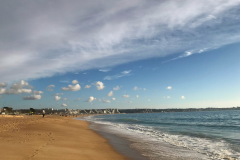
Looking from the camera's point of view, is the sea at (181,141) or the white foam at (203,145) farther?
the white foam at (203,145)

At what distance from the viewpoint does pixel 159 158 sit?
931cm

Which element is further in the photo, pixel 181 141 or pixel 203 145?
pixel 181 141

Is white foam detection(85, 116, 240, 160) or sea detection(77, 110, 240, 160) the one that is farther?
white foam detection(85, 116, 240, 160)

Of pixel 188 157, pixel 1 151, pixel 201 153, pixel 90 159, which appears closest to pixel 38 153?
pixel 1 151

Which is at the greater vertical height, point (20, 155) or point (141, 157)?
point (20, 155)

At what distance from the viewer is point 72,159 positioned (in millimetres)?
7520

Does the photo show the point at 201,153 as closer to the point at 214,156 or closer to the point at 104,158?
the point at 214,156

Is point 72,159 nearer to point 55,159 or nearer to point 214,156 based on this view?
point 55,159

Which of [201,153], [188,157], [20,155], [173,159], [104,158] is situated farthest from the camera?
[201,153]

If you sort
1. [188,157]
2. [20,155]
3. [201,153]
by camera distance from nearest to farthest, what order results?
[20,155] → [188,157] → [201,153]

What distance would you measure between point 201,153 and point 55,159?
938cm

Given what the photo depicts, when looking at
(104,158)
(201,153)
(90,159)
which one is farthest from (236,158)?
(90,159)

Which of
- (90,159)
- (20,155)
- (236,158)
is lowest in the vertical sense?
(236,158)

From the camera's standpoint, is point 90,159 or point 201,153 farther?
point 201,153
